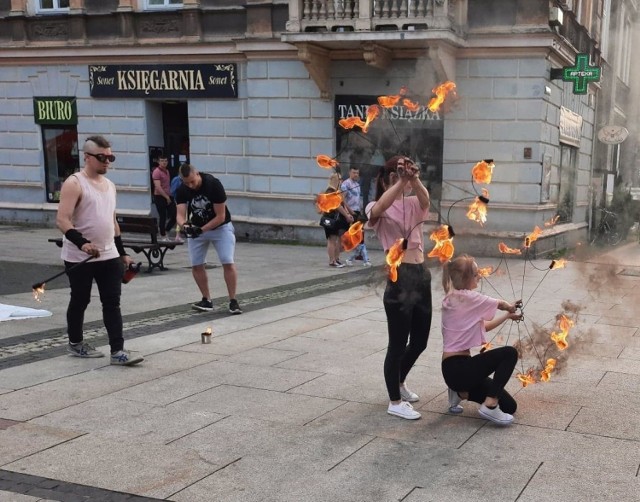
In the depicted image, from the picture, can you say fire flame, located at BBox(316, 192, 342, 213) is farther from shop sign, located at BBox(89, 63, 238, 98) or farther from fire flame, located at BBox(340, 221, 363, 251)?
shop sign, located at BBox(89, 63, 238, 98)

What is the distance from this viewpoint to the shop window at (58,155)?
59.0ft

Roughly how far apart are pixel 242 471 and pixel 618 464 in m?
1.94

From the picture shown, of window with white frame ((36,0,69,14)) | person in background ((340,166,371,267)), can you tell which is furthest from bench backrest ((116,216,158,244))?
window with white frame ((36,0,69,14))

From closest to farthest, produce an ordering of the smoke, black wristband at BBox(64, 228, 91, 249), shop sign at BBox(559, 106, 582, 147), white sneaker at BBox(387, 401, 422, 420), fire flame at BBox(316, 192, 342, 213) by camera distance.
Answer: white sneaker at BBox(387, 401, 422, 420) < fire flame at BBox(316, 192, 342, 213) < the smoke < black wristband at BBox(64, 228, 91, 249) < shop sign at BBox(559, 106, 582, 147)

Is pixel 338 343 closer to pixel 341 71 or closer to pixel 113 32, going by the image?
pixel 341 71

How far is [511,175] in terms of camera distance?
13719 mm

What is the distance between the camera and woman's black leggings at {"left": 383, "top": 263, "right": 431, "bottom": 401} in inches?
170

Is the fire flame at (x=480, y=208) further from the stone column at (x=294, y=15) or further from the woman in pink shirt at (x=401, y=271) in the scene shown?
the stone column at (x=294, y=15)

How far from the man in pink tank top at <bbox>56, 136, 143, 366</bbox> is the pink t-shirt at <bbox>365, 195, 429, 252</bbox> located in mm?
2341

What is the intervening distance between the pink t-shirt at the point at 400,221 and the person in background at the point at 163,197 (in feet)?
40.3

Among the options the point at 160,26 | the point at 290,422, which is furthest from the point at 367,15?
the point at 290,422

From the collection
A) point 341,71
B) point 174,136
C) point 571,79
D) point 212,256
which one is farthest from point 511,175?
point 174,136

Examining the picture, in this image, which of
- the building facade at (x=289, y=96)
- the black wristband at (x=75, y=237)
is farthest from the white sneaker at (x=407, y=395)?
the building facade at (x=289, y=96)

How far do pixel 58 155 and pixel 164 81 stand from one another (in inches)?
153
